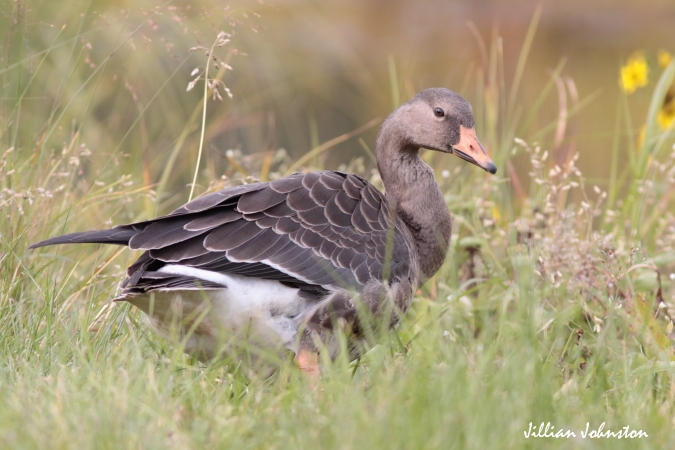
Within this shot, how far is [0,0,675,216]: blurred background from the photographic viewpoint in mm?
5152

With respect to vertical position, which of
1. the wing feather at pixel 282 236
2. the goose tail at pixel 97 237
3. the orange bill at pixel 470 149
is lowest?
the wing feather at pixel 282 236

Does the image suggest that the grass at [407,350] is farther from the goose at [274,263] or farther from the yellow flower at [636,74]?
the yellow flower at [636,74]

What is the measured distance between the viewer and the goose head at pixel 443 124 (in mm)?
4461

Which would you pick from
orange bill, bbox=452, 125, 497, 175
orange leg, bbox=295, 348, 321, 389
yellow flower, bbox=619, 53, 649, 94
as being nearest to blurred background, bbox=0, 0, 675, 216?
yellow flower, bbox=619, 53, 649, 94

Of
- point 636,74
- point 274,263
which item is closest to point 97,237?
point 274,263

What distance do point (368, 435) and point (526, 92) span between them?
27.5ft

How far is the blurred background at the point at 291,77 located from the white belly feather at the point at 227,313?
4.22ft

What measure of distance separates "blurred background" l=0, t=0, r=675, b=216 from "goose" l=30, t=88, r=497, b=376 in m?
0.98

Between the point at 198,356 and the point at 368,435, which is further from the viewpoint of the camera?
the point at 198,356

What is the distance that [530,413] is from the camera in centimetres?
268

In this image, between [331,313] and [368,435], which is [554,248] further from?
[368,435]

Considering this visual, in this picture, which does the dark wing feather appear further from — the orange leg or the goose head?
the goose head

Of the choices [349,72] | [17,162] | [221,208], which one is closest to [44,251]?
[17,162]
